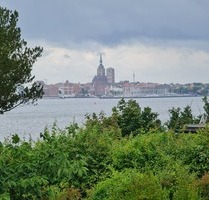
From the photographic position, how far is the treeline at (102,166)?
15.9ft

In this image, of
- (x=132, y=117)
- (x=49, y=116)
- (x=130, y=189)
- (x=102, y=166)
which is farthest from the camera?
(x=49, y=116)

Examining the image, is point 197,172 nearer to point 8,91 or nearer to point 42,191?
point 42,191

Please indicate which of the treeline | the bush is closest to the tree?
the treeline

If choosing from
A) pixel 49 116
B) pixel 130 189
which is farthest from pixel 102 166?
pixel 49 116

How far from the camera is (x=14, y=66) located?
20688 mm

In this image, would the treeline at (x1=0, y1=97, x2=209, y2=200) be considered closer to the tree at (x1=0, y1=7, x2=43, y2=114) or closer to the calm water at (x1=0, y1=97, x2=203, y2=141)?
the calm water at (x1=0, y1=97, x2=203, y2=141)

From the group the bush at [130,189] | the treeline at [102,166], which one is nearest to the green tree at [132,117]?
the treeline at [102,166]

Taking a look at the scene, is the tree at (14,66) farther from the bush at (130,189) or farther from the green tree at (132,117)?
the bush at (130,189)

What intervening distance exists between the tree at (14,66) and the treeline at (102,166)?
320 inches

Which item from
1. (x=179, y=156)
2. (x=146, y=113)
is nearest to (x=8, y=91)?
(x=146, y=113)

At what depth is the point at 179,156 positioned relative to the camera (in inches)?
392

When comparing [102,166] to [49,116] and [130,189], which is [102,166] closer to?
[130,189]

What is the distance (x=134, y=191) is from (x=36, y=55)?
16.6 meters

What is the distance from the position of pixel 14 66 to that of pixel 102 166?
38.5 feet
